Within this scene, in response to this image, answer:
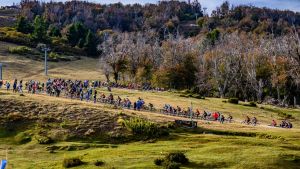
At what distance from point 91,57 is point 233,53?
230ft

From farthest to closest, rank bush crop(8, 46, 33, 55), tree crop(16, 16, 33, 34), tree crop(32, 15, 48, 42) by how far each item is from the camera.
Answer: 1. tree crop(16, 16, 33, 34)
2. tree crop(32, 15, 48, 42)
3. bush crop(8, 46, 33, 55)

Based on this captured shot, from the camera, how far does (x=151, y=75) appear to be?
13050 cm

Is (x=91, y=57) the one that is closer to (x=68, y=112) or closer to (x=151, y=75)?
(x=151, y=75)

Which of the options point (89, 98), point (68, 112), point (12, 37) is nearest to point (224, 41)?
point (12, 37)

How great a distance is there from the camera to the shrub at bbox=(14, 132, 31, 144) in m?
56.9

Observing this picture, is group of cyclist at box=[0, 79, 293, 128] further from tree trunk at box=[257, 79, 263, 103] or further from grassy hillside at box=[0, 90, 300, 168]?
tree trunk at box=[257, 79, 263, 103]

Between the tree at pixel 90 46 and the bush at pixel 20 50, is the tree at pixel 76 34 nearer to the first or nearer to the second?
the tree at pixel 90 46

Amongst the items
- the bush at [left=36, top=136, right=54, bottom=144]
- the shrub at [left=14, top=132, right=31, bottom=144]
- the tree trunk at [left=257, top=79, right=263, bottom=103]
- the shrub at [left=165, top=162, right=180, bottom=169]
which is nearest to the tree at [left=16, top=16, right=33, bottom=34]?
the tree trunk at [left=257, top=79, right=263, bottom=103]

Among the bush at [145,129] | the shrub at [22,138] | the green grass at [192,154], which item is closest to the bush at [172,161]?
the green grass at [192,154]

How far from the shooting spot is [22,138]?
57656 mm

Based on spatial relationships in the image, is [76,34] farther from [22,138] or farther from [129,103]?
[22,138]

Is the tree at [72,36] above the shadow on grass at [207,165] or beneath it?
above

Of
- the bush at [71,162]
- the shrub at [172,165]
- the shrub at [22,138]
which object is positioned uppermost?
the shrub at [172,165]

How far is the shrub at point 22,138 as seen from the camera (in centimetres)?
5694
